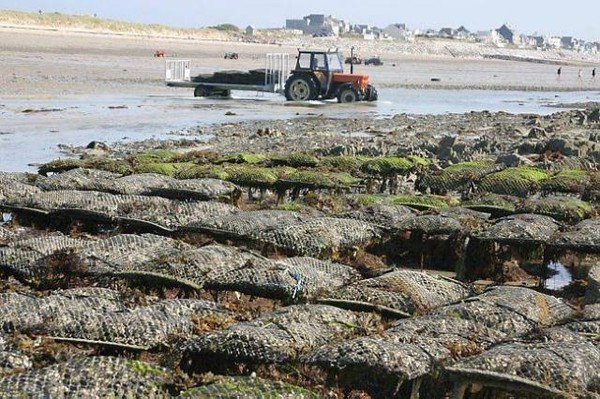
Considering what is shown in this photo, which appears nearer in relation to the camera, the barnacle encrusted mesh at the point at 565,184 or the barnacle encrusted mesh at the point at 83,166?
the barnacle encrusted mesh at the point at 565,184

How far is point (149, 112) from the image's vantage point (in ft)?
83.0

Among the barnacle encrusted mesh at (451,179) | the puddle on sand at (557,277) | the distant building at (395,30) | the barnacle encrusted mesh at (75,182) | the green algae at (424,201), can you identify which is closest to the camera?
the puddle on sand at (557,277)

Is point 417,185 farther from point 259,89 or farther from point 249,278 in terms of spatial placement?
point 259,89

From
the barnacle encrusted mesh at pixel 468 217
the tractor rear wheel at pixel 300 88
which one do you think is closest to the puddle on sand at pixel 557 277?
the barnacle encrusted mesh at pixel 468 217

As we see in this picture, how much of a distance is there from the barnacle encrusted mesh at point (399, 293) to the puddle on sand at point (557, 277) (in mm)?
2032

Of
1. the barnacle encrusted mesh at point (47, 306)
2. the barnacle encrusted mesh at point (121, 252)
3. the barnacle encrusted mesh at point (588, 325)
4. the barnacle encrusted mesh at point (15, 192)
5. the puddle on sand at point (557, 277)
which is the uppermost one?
the barnacle encrusted mesh at point (47, 306)

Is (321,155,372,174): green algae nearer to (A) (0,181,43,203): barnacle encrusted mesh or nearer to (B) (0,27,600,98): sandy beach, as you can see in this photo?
Answer: (A) (0,181,43,203): barnacle encrusted mesh

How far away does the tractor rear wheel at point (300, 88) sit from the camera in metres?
29.1

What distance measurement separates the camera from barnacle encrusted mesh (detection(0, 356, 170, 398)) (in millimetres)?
4883

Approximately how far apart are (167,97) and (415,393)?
1022 inches

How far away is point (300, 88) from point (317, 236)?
20784 mm

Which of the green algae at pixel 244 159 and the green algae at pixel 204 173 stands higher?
the green algae at pixel 204 173

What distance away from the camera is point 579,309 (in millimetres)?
7176

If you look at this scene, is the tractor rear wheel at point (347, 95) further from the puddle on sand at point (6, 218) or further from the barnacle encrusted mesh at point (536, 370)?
the barnacle encrusted mesh at point (536, 370)
